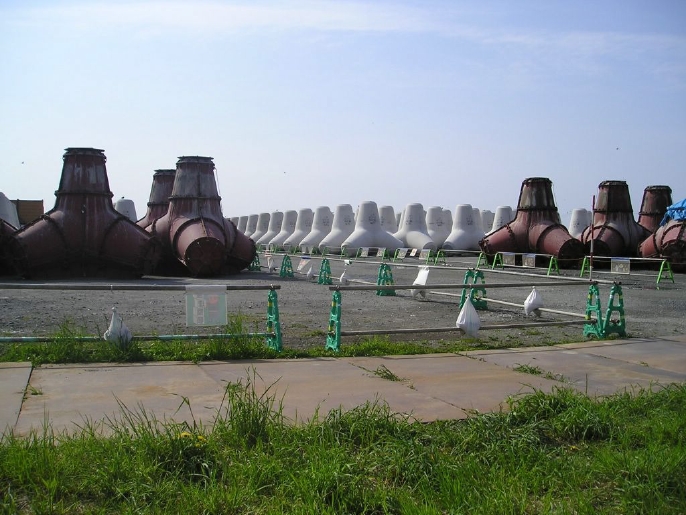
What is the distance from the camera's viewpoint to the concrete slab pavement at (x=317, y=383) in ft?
18.3

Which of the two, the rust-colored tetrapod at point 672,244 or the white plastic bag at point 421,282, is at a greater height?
the rust-colored tetrapod at point 672,244

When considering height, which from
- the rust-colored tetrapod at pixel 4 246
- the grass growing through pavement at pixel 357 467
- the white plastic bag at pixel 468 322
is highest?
the rust-colored tetrapod at pixel 4 246

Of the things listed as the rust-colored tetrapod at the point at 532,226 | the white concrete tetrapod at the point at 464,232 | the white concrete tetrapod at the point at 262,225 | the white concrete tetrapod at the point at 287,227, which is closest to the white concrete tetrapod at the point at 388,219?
the white concrete tetrapod at the point at 464,232

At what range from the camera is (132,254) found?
78.3ft

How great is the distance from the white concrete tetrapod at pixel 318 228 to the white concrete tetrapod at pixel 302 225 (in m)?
1.91

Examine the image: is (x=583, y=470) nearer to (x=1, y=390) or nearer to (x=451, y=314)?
(x=1, y=390)

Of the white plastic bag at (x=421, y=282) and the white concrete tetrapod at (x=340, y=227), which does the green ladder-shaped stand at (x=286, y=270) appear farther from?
the white concrete tetrapod at (x=340, y=227)

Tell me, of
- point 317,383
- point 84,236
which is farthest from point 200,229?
A: point 317,383

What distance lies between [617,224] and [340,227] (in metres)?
26.6

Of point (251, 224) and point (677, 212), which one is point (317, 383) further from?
point (251, 224)

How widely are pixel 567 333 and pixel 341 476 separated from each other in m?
8.41

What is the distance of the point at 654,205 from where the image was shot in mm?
37562

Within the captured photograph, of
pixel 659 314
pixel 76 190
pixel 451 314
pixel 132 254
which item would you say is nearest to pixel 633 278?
pixel 659 314

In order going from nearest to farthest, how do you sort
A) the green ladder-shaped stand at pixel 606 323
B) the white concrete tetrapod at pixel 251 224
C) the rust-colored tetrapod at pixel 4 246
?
the green ladder-shaped stand at pixel 606 323 < the rust-colored tetrapod at pixel 4 246 < the white concrete tetrapod at pixel 251 224
